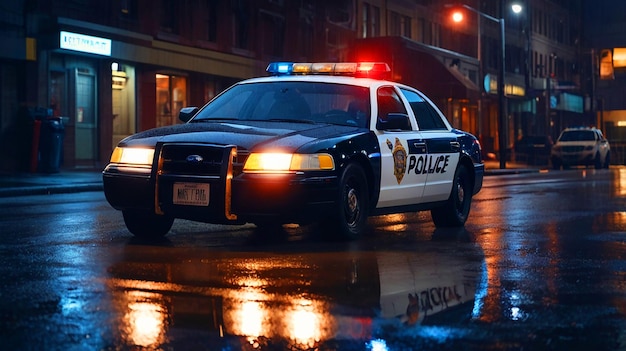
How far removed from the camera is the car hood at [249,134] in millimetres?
9172

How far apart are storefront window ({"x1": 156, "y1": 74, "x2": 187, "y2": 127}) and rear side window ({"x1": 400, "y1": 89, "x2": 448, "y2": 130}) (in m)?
21.3

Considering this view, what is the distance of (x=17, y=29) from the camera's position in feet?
87.0

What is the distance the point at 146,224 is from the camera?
32.7 feet

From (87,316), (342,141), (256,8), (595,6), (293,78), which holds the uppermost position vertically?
(595,6)

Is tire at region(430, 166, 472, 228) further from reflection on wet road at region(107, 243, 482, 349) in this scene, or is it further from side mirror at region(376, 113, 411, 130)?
reflection on wet road at region(107, 243, 482, 349)

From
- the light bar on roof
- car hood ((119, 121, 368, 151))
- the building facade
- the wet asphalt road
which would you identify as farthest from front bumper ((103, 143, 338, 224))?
the building facade

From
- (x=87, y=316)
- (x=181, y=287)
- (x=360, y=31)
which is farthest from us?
(x=360, y=31)

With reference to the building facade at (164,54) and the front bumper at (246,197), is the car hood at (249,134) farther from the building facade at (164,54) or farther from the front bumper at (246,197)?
the building facade at (164,54)

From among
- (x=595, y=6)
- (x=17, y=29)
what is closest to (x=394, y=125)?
(x=17, y=29)

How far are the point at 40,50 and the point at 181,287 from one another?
21.3 meters

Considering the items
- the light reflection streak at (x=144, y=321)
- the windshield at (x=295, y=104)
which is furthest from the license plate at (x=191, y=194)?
the light reflection streak at (x=144, y=321)

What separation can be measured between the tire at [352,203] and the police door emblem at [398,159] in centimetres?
65

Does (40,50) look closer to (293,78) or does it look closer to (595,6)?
(293,78)

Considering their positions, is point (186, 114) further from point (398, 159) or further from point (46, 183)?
point (46, 183)
